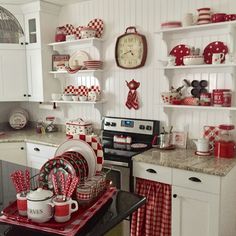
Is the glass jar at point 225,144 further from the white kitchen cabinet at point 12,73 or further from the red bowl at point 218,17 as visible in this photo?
the white kitchen cabinet at point 12,73

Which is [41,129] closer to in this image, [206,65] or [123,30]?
[123,30]

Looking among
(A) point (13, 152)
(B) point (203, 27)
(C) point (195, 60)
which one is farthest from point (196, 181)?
(A) point (13, 152)

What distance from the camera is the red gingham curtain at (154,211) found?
246cm

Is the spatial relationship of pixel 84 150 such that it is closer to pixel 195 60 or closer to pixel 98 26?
pixel 195 60

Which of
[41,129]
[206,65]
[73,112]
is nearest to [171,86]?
[206,65]

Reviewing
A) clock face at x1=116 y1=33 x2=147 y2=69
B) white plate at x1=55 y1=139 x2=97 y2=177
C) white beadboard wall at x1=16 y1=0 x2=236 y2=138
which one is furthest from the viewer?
clock face at x1=116 y1=33 x2=147 y2=69

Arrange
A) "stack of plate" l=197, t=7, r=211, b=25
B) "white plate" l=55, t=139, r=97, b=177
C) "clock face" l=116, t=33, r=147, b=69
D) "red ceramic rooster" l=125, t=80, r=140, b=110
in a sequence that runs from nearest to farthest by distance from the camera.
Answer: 1. "white plate" l=55, t=139, r=97, b=177
2. "stack of plate" l=197, t=7, r=211, b=25
3. "clock face" l=116, t=33, r=147, b=69
4. "red ceramic rooster" l=125, t=80, r=140, b=110

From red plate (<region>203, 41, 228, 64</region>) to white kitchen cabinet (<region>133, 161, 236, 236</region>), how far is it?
1007mm

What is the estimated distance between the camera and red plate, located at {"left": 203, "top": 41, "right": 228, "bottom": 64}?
259 centimetres

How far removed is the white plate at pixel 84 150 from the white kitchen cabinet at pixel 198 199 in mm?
1032

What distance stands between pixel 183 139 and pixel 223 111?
47 cm

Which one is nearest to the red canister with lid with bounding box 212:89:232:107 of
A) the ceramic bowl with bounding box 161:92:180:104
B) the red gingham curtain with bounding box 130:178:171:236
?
the ceramic bowl with bounding box 161:92:180:104

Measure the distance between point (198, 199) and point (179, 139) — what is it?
753 millimetres

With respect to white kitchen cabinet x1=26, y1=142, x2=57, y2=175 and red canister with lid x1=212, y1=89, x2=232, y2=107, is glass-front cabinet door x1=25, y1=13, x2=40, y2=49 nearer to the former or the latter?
white kitchen cabinet x1=26, y1=142, x2=57, y2=175
